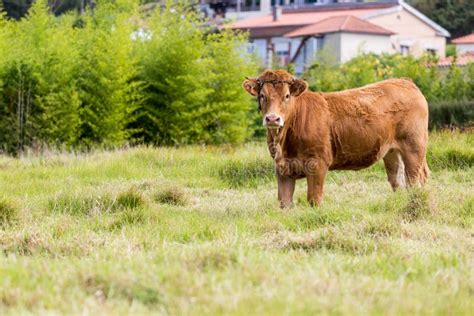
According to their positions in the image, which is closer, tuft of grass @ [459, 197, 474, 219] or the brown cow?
tuft of grass @ [459, 197, 474, 219]

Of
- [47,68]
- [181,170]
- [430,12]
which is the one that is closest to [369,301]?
[181,170]

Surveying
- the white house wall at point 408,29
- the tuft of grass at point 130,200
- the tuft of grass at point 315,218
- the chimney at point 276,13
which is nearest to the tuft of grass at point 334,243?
the tuft of grass at point 315,218

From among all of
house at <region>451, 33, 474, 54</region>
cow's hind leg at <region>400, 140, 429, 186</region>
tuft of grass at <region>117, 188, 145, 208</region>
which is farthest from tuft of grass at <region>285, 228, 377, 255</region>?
house at <region>451, 33, 474, 54</region>

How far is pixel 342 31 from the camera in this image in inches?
1655

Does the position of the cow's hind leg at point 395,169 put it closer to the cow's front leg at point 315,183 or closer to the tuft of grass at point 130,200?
the cow's front leg at point 315,183

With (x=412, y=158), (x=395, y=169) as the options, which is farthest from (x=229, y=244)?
(x=395, y=169)

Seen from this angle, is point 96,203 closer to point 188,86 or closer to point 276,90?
point 276,90

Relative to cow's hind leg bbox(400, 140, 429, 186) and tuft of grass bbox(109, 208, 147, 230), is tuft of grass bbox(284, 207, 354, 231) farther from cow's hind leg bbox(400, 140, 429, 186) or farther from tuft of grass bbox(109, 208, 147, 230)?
cow's hind leg bbox(400, 140, 429, 186)

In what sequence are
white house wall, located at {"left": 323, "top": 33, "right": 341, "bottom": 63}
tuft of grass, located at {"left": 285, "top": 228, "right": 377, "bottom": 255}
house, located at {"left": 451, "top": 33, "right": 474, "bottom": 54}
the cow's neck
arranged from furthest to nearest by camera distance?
white house wall, located at {"left": 323, "top": 33, "right": 341, "bottom": 63} → house, located at {"left": 451, "top": 33, "right": 474, "bottom": 54} → the cow's neck → tuft of grass, located at {"left": 285, "top": 228, "right": 377, "bottom": 255}

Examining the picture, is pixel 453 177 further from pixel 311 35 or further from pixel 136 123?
pixel 311 35

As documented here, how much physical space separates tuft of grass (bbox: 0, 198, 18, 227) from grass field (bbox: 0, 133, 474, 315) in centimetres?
1

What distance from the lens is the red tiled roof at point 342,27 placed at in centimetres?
4228

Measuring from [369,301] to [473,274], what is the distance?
1.09m

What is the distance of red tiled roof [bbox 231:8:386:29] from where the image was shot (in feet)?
159
